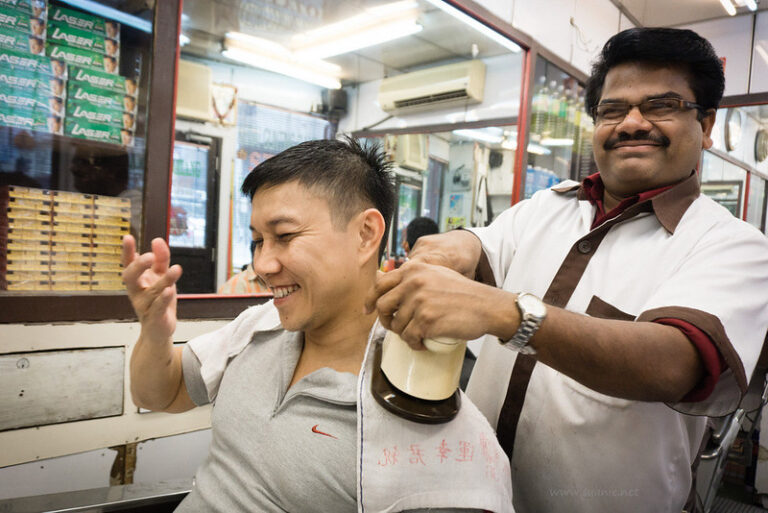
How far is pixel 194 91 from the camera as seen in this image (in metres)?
4.04

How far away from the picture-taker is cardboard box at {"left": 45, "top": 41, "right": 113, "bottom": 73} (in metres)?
2.01

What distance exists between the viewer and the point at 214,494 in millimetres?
1297

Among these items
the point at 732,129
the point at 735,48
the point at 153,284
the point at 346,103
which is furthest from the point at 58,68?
the point at 732,129

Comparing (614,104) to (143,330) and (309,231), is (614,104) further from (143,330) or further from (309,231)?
(143,330)

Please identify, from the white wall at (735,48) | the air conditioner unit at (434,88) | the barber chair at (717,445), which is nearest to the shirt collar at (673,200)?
the barber chair at (717,445)

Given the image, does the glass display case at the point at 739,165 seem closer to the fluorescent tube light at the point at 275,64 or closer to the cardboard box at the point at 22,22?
the fluorescent tube light at the point at 275,64

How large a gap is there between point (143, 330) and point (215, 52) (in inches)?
147

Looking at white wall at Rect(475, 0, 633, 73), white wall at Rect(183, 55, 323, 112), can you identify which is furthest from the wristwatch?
white wall at Rect(183, 55, 323, 112)

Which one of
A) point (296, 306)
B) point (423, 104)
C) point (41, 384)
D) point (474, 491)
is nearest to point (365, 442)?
point (474, 491)

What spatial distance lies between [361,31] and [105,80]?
2.78m

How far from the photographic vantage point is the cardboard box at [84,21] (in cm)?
200

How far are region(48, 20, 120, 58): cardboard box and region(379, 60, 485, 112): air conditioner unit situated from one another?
3.37 metres

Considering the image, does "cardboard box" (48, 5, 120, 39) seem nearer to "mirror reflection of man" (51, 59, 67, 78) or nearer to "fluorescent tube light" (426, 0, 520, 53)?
"mirror reflection of man" (51, 59, 67, 78)

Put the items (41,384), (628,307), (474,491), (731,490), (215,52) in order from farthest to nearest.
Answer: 1. (215,52)
2. (731,490)
3. (41,384)
4. (628,307)
5. (474,491)
